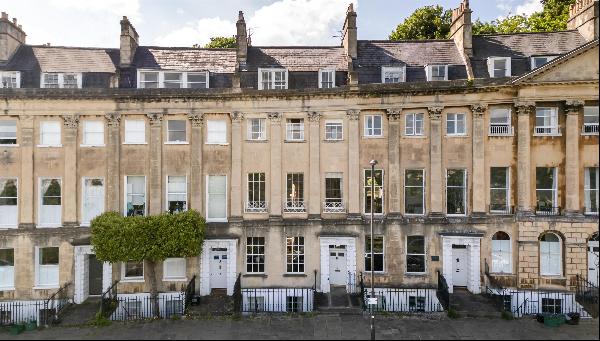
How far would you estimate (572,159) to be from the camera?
19.6 meters

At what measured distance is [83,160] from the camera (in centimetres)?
2136

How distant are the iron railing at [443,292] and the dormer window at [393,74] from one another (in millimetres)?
10583

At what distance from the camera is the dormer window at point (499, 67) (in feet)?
71.1

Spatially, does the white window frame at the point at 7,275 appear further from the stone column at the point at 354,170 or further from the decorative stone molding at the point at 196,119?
the stone column at the point at 354,170

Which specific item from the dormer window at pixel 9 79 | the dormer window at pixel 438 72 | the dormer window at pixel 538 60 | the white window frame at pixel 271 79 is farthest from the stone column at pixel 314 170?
the dormer window at pixel 9 79

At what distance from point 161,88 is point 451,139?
15.6m

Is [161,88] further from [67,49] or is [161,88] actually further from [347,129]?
[347,129]

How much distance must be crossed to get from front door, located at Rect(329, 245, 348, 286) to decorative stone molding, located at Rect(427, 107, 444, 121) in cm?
826

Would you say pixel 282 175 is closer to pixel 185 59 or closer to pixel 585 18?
pixel 185 59

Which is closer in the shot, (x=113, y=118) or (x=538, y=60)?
(x=113, y=118)

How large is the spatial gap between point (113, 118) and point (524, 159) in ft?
69.4

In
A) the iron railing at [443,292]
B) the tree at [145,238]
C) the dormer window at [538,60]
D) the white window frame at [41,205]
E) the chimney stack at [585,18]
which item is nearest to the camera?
the iron railing at [443,292]

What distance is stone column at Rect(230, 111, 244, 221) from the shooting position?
846 inches

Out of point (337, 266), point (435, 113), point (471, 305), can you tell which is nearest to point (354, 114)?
point (435, 113)
